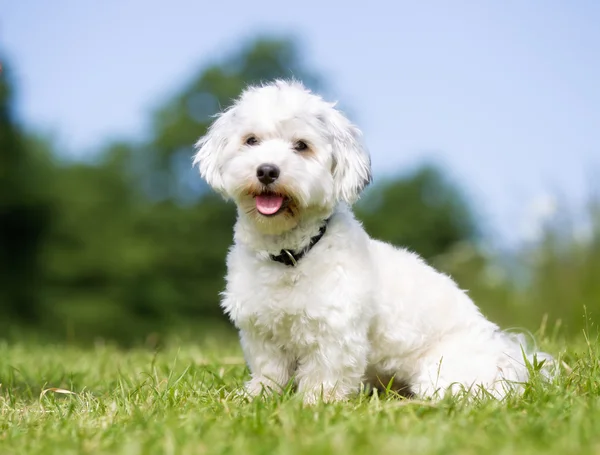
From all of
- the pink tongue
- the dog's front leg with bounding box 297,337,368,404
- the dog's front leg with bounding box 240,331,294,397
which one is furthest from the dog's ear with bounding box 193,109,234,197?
the dog's front leg with bounding box 297,337,368,404

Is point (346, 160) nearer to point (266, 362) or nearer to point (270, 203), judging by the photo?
point (270, 203)

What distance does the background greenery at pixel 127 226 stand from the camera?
2231 cm

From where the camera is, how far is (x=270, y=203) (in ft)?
12.5

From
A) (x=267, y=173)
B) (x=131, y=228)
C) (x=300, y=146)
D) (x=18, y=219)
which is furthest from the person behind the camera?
(x=131, y=228)

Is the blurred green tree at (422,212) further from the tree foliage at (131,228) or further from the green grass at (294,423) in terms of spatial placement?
the green grass at (294,423)

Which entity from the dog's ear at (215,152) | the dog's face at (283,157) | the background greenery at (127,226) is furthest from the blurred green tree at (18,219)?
the dog's face at (283,157)

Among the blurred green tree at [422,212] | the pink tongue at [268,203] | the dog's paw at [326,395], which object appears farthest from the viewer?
the blurred green tree at [422,212]

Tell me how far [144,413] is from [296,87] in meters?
1.94

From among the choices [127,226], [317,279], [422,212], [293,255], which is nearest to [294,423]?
[317,279]

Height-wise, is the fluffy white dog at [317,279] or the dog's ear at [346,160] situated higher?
the dog's ear at [346,160]

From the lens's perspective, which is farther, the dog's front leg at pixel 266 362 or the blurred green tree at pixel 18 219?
the blurred green tree at pixel 18 219

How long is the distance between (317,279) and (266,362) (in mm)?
557

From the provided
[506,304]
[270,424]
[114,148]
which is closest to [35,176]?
[114,148]

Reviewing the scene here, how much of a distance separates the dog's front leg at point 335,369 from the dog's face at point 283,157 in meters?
0.68
